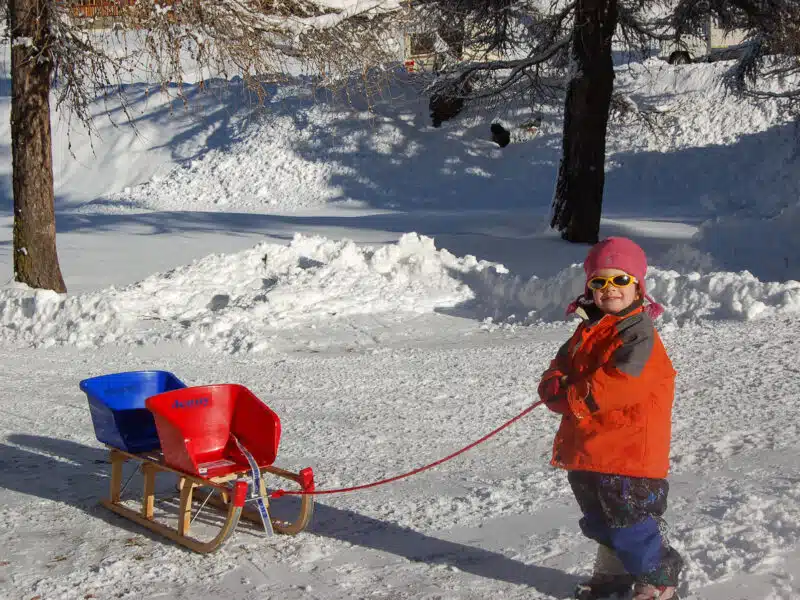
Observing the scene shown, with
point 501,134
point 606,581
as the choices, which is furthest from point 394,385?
point 501,134

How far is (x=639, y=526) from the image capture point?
11.1ft

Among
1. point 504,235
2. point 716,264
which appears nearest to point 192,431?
point 716,264

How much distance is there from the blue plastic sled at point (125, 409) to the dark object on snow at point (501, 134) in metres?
22.3

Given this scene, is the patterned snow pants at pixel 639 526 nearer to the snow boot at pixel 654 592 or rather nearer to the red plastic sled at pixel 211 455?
the snow boot at pixel 654 592

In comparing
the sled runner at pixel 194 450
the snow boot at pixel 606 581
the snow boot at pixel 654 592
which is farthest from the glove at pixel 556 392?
the sled runner at pixel 194 450

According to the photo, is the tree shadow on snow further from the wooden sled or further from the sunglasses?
the sunglasses

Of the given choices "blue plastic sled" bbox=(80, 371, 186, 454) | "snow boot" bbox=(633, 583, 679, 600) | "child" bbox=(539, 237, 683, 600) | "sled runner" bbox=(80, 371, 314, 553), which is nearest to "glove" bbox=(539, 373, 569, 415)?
"child" bbox=(539, 237, 683, 600)

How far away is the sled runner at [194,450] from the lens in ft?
13.9

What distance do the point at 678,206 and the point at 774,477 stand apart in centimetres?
1886

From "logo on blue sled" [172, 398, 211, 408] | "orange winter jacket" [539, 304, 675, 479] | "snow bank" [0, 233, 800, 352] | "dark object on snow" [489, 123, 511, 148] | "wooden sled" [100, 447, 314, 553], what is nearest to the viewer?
"orange winter jacket" [539, 304, 675, 479]

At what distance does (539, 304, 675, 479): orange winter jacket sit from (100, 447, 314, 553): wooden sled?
1.40 meters

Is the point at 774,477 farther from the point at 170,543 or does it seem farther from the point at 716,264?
the point at 716,264

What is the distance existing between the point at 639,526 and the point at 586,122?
37.3ft

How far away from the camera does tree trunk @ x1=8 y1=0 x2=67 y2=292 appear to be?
9.47m
